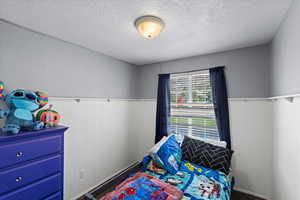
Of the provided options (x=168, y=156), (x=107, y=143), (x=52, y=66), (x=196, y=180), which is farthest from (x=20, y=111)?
(x=196, y=180)

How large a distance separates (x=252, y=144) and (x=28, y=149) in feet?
9.38

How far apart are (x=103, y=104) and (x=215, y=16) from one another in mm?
2101

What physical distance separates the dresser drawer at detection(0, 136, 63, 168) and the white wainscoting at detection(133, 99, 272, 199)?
99.2 inches

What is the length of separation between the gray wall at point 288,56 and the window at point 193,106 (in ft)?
3.02

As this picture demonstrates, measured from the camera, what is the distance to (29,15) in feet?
4.44

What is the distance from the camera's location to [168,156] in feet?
6.26

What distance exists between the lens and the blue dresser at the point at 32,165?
1.13 meters

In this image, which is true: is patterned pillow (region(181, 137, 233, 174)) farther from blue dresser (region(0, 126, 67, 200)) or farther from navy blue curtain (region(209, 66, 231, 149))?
blue dresser (region(0, 126, 67, 200))

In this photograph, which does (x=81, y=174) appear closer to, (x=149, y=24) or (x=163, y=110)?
(x=163, y=110)

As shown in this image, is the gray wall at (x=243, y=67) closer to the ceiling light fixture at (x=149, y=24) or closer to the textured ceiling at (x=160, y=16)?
the textured ceiling at (x=160, y=16)

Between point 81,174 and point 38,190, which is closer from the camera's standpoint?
point 38,190

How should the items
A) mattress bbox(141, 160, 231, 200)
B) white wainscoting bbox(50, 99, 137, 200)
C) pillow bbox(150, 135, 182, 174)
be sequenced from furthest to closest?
white wainscoting bbox(50, 99, 137, 200), pillow bbox(150, 135, 182, 174), mattress bbox(141, 160, 231, 200)

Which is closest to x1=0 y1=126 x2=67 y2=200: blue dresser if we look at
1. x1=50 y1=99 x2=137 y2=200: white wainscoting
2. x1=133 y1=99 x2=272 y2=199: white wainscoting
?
x1=50 y1=99 x2=137 y2=200: white wainscoting

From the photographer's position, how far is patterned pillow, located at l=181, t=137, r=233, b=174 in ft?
6.10
